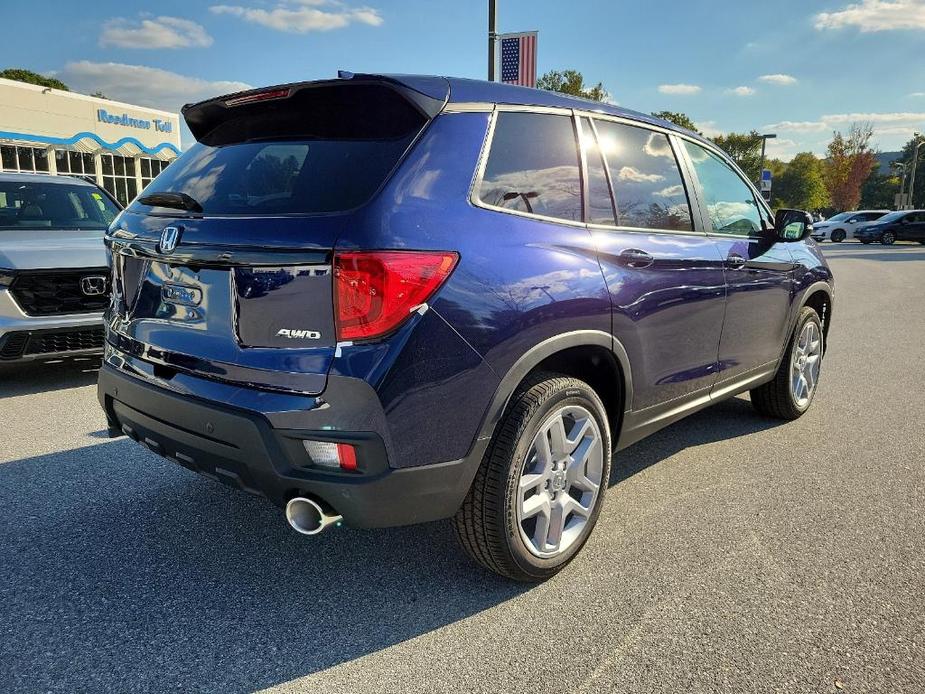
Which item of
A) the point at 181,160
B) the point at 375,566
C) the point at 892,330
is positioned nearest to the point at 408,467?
the point at 375,566

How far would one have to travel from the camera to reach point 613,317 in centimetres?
279

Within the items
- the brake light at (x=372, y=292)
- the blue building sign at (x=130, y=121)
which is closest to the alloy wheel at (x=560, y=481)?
the brake light at (x=372, y=292)

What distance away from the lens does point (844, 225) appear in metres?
37.4

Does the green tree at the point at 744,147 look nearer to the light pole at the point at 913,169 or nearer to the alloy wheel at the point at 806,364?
the light pole at the point at 913,169

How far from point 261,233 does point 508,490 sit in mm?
1194

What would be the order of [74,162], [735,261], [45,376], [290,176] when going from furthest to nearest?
1. [74,162]
2. [45,376]
3. [735,261]
4. [290,176]

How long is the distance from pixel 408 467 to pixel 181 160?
5.78 feet

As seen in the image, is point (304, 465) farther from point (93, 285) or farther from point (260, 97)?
point (93, 285)

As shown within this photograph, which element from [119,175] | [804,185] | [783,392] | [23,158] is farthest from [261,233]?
[804,185]

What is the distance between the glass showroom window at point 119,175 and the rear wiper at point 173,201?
40.2 metres

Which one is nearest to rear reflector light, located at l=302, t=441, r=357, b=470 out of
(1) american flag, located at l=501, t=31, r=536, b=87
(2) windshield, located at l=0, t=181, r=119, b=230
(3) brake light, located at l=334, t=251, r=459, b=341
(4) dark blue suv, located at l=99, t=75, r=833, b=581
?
(4) dark blue suv, located at l=99, t=75, r=833, b=581

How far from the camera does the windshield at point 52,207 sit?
627 centimetres

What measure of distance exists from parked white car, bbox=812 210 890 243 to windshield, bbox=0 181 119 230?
124 feet

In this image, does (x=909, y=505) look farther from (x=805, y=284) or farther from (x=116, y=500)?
(x=116, y=500)
